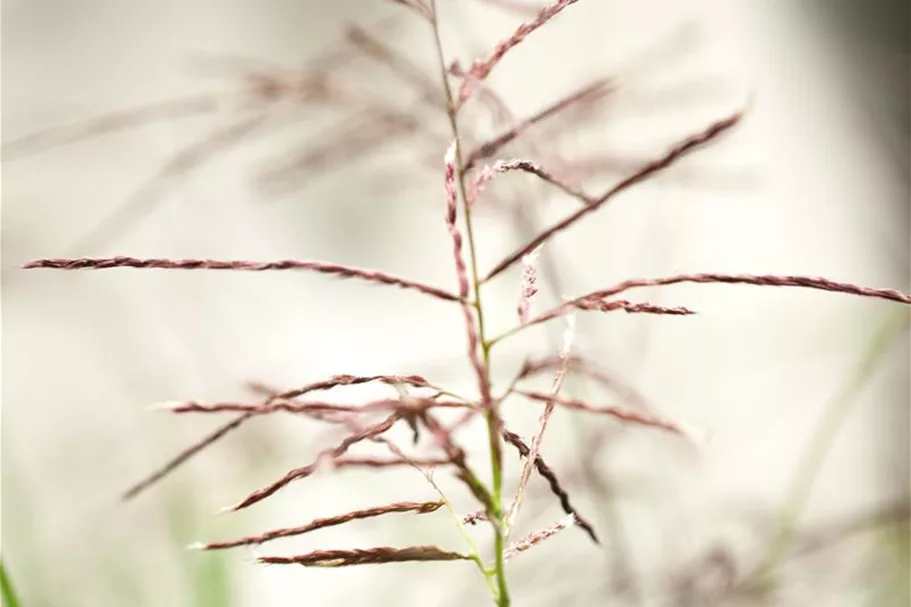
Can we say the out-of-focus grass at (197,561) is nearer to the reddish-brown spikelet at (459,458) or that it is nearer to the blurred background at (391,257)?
the blurred background at (391,257)

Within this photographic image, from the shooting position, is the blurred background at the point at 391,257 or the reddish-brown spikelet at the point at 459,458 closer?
the reddish-brown spikelet at the point at 459,458

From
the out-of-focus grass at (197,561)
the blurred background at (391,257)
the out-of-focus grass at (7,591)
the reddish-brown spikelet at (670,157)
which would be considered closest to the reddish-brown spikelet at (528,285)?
the reddish-brown spikelet at (670,157)

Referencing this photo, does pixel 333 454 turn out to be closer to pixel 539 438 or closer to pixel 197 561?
pixel 539 438

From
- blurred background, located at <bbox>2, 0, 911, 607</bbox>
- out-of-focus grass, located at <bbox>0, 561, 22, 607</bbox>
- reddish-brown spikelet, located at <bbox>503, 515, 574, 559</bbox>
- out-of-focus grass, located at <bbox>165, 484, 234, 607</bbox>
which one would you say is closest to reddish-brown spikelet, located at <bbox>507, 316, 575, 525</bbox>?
reddish-brown spikelet, located at <bbox>503, 515, 574, 559</bbox>

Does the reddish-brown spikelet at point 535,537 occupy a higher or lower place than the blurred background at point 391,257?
lower

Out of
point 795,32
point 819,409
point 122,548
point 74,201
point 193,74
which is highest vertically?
point 795,32

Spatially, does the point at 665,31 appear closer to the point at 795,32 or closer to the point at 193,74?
the point at 795,32

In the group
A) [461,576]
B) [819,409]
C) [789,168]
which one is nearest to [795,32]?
[789,168]
